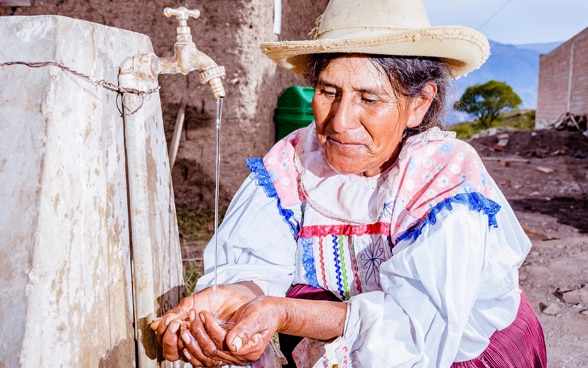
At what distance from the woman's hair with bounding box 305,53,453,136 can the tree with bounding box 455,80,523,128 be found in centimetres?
2768

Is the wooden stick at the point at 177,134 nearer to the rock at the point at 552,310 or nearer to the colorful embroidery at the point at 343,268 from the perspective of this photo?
the colorful embroidery at the point at 343,268

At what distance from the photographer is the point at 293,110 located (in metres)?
5.05

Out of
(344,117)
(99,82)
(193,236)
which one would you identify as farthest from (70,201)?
(193,236)

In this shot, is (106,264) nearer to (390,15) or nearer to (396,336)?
(396,336)

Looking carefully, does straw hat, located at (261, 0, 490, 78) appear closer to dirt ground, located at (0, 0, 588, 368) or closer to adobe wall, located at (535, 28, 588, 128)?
dirt ground, located at (0, 0, 588, 368)

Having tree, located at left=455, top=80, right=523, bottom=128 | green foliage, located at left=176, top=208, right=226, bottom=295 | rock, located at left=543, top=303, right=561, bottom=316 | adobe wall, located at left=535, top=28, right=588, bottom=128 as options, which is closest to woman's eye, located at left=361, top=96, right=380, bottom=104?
green foliage, located at left=176, top=208, right=226, bottom=295

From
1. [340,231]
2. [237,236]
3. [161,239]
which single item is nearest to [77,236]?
[161,239]

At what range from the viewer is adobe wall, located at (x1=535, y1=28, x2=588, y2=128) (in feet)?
56.8

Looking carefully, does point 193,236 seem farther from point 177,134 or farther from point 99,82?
point 99,82

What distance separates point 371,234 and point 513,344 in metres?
0.59

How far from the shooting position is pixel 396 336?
1.54 m

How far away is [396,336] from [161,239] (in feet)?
2.60

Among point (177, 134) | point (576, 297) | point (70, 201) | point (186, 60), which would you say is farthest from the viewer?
point (177, 134)

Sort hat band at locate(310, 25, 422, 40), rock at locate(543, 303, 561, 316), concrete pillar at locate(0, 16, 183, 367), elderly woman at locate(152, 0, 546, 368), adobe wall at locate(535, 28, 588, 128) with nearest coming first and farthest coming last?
concrete pillar at locate(0, 16, 183, 367), elderly woman at locate(152, 0, 546, 368), hat band at locate(310, 25, 422, 40), rock at locate(543, 303, 561, 316), adobe wall at locate(535, 28, 588, 128)
